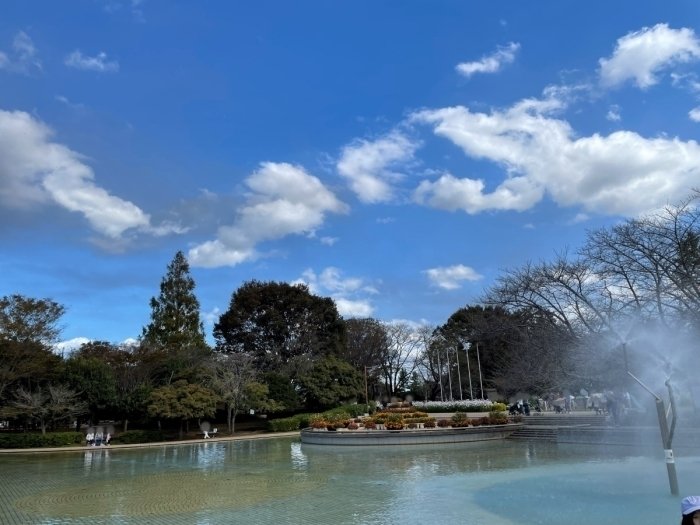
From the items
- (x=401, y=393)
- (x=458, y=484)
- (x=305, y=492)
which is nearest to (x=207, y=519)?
(x=305, y=492)

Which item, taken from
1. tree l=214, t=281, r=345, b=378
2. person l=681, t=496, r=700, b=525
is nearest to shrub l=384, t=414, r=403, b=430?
person l=681, t=496, r=700, b=525

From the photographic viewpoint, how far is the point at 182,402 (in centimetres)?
3700

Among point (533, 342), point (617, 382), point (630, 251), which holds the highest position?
point (630, 251)

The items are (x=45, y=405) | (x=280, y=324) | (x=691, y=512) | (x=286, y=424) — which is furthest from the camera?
(x=280, y=324)

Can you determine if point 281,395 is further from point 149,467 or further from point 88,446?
point 149,467

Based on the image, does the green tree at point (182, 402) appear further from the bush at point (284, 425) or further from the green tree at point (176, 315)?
the green tree at point (176, 315)

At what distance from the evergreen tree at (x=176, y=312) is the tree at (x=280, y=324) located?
2.99 metres

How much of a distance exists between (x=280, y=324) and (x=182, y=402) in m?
20.4

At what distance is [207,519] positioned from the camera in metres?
10.4

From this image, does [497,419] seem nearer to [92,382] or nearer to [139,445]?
[139,445]

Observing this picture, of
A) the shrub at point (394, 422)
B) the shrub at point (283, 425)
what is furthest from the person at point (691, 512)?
the shrub at point (283, 425)

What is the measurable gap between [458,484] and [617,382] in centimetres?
1483

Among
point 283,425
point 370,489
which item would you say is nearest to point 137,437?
point 283,425

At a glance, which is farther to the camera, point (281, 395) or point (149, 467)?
point (281, 395)
